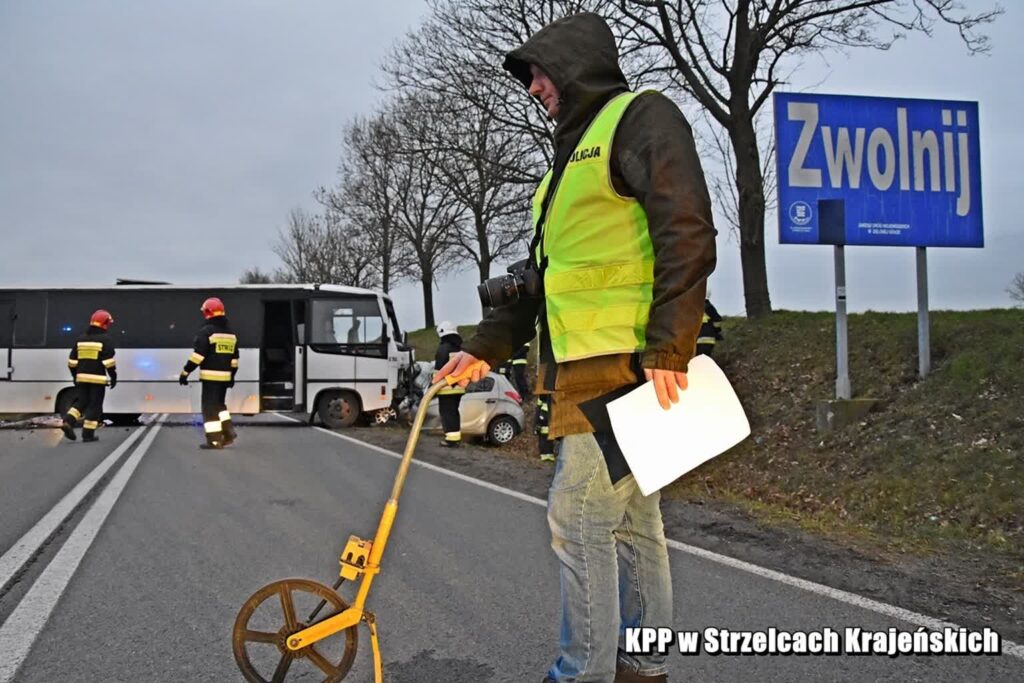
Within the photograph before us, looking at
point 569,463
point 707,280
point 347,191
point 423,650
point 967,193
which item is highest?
point 347,191

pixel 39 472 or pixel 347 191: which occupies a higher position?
pixel 347 191

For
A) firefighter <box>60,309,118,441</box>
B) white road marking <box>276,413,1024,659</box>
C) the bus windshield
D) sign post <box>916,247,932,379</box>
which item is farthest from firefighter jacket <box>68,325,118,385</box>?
sign post <box>916,247,932,379</box>

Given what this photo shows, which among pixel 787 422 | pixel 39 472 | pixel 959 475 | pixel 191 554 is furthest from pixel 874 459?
pixel 39 472

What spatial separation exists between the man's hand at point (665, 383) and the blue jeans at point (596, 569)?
0.30 meters

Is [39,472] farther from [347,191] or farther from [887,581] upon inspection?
[347,191]

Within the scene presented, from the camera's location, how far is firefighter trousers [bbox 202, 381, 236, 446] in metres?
13.0

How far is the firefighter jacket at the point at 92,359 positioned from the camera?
575 inches

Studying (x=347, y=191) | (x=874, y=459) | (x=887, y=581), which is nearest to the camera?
(x=887, y=581)

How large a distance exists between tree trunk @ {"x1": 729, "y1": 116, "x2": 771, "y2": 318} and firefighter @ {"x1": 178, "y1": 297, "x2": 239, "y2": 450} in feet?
32.9

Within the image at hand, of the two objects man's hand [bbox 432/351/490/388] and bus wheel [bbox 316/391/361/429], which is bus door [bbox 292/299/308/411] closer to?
bus wheel [bbox 316/391/361/429]

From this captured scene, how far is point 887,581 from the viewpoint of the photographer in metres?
4.91

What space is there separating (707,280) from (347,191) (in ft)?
126

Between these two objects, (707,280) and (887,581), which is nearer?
(707,280)

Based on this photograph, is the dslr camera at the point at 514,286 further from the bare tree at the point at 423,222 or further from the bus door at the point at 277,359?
the bare tree at the point at 423,222
